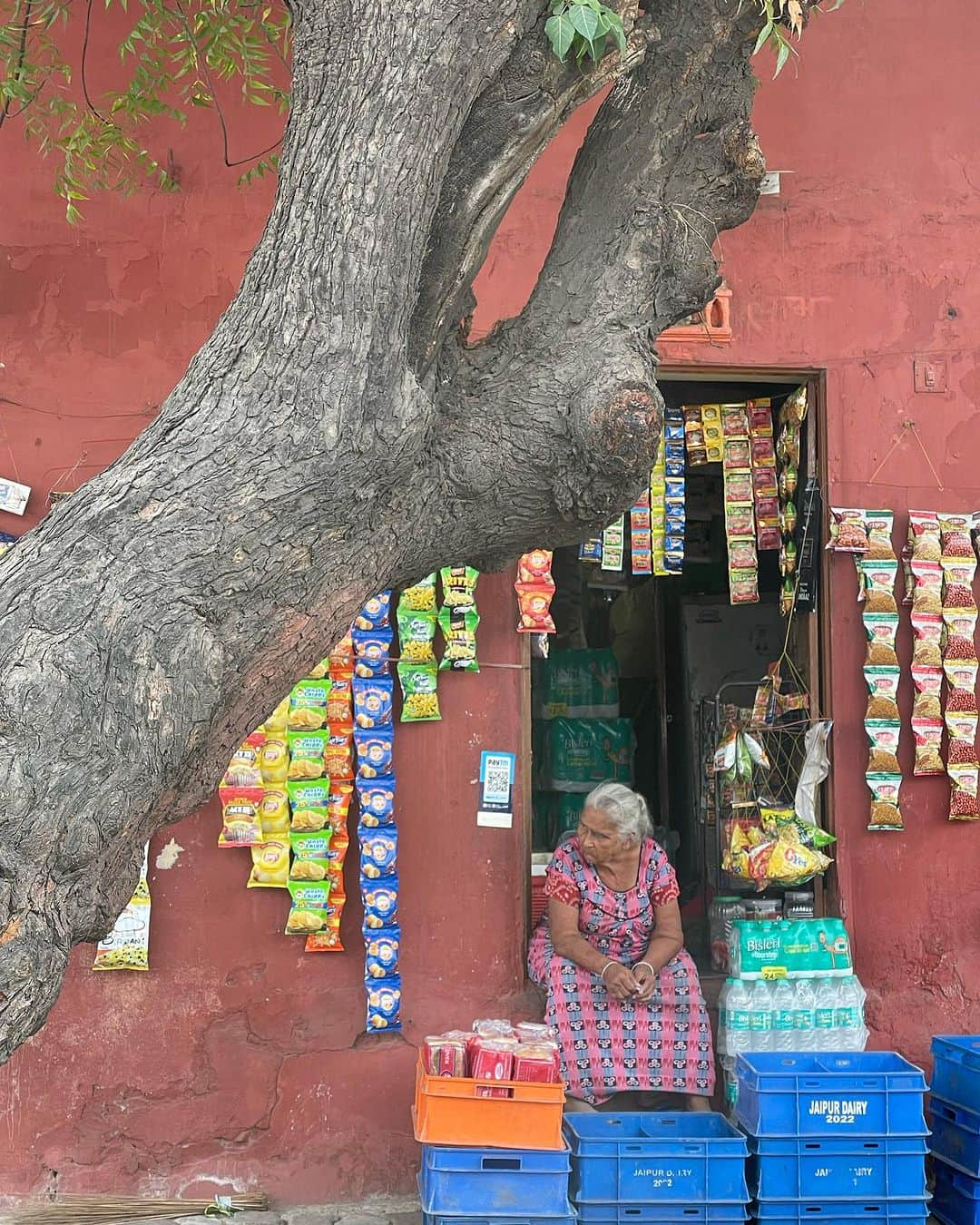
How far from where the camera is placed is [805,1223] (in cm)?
400

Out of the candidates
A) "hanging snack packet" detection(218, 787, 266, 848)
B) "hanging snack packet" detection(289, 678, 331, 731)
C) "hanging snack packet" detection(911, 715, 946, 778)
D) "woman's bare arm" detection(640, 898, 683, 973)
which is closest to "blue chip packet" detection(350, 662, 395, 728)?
"hanging snack packet" detection(289, 678, 331, 731)

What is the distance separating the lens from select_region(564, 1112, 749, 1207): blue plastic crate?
12.6ft

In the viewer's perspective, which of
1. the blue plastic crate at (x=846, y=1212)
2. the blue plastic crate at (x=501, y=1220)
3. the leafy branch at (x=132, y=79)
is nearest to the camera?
the blue plastic crate at (x=501, y=1220)

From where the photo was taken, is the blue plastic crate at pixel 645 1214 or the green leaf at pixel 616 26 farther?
the blue plastic crate at pixel 645 1214

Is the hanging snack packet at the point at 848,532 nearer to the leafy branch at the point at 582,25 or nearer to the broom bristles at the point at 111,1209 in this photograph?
the leafy branch at the point at 582,25

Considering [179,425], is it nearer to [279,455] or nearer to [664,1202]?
[279,455]

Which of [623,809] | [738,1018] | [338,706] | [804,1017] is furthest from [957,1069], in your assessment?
[338,706]

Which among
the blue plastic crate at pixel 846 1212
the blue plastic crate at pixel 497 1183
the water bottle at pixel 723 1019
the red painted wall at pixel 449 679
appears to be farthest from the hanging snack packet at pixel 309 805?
the blue plastic crate at pixel 846 1212

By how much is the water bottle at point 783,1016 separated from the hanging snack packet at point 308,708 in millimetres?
1901

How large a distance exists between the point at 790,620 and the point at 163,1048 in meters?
2.88

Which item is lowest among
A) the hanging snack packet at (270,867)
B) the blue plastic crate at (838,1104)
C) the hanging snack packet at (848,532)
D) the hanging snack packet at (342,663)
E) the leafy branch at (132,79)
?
the blue plastic crate at (838,1104)

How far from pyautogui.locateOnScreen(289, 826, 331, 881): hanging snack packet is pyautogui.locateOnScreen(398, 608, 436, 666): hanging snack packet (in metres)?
0.71

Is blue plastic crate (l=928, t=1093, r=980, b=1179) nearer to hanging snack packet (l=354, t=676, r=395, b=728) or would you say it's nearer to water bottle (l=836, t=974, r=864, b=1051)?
water bottle (l=836, t=974, r=864, b=1051)

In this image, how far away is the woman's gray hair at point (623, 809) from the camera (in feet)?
14.8
